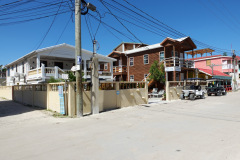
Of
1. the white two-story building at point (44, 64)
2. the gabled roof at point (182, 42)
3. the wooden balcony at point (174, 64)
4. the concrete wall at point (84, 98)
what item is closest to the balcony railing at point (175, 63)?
the wooden balcony at point (174, 64)

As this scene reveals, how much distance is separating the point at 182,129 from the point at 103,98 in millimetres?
5961

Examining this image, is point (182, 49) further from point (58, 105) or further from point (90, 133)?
point (90, 133)

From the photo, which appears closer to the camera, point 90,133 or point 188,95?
point 90,133

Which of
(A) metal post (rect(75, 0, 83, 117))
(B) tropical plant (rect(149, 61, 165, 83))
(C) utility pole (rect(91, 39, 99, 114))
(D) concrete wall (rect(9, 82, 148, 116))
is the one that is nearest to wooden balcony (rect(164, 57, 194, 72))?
(B) tropical plant (rect(149, 61, 165, 83))

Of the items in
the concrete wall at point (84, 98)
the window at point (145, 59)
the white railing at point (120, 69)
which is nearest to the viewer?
the concrete wall at point (84, 98)

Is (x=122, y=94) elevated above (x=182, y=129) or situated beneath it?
elevated above

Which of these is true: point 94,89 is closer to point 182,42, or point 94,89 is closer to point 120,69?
point 182,42

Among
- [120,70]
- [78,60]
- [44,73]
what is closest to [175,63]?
[120,70]

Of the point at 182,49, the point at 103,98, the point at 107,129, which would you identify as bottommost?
the point at 107,129

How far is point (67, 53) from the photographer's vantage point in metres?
22.2

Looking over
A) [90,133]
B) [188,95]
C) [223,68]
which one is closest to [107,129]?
[90,133]

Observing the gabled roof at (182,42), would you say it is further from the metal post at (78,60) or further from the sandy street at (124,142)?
the sandy street at (124,142)

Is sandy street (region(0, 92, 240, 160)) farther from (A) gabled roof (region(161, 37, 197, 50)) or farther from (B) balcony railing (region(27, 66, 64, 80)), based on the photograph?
(A) gabled roof (region(161, 37, 197, 50))

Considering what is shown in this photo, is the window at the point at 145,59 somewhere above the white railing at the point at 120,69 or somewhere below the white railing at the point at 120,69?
above
